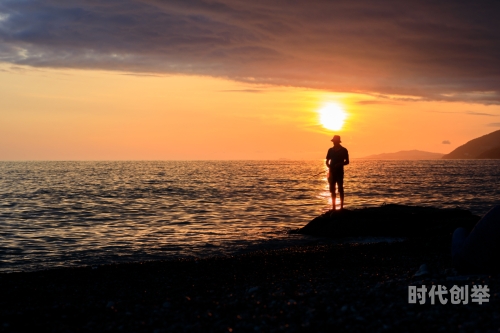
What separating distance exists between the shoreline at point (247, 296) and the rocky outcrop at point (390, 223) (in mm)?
5478

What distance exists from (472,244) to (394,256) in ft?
12.2

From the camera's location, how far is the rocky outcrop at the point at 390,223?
1794cm

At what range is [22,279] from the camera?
1105 cm

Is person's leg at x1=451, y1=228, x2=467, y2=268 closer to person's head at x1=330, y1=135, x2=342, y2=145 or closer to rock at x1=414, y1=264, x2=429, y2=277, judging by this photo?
rock at x1=414, y1=264, x2=429, y2=277

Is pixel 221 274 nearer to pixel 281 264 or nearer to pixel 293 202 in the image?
pixel 281 264

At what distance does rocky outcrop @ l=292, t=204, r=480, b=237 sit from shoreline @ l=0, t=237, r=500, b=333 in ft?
18.0

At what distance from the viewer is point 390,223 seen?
18656 mm

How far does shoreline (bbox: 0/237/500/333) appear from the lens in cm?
648

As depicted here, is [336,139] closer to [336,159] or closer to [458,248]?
[336,159]

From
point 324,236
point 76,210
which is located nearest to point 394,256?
point 324,236

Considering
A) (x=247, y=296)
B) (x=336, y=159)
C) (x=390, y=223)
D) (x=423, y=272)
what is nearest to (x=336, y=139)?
(x=336, y=159)

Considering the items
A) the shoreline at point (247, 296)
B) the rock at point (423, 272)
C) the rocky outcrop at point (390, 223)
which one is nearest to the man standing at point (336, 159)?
the rocky outcrop at point (390, 223)

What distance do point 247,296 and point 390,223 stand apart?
473 inches

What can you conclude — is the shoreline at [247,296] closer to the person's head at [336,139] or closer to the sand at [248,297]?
the sand at [248,297]
